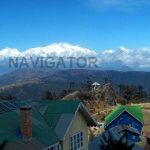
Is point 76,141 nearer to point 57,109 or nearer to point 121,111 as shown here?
point 57,109

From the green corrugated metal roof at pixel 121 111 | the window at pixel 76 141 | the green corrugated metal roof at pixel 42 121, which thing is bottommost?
the green corrugated metal roof at pixel 121 111

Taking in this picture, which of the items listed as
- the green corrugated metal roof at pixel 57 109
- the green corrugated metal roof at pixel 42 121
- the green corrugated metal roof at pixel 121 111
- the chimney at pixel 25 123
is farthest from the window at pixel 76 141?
the green corrugated metal roof at pixel 121 111

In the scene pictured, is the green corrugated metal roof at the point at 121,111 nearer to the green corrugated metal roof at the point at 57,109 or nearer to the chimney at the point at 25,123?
the green corrugated metal roof at the point at 57,109

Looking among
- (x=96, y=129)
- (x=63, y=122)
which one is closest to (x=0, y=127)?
(x=63, y=122)

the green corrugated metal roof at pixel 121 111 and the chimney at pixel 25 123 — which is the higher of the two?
the chimney at pixel 25 123

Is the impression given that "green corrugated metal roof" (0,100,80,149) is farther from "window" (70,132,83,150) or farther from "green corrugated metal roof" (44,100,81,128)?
"window" (70,132,83,150)

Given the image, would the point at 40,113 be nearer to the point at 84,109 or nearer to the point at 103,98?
the point at 84,109

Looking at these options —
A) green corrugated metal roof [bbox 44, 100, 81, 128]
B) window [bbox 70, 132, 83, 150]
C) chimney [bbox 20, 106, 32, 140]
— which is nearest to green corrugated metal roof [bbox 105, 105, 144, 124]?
window [bbox 70, 132, 83, 150]
